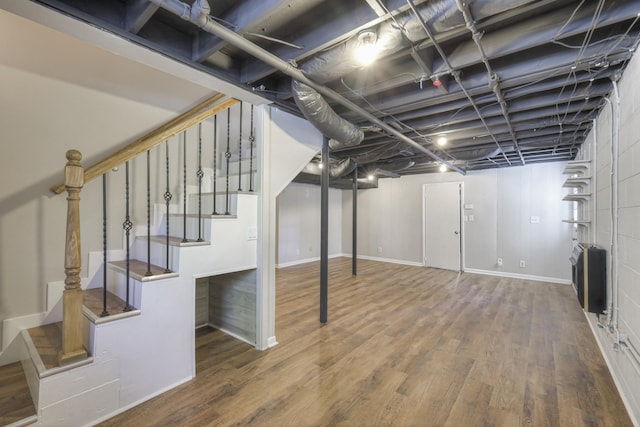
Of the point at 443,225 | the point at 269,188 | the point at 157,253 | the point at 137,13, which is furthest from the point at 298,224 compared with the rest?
the point at 137,13

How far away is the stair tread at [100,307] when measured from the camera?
172cm

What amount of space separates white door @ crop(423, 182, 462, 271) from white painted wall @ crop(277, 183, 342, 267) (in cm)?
275

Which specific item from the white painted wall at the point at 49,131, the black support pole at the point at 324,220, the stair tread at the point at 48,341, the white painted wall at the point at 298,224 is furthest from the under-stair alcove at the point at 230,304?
the white painted wall at the point at 298,224

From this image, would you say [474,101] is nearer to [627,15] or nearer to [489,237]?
[627,15]

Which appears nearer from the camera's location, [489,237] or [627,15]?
[627,15]

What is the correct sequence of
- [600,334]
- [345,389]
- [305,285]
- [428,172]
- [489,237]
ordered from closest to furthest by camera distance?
[345,389] < [600,334] < [305,285] < [489,237] < [428,172]

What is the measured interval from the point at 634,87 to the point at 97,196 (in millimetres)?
4196

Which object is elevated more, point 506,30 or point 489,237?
point 506,30

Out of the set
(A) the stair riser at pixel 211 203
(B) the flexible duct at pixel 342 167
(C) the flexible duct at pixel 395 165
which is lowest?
(A) the stair riser at pixel 211 203

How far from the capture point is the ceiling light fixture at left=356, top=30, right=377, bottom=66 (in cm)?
156

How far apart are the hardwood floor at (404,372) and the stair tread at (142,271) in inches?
32.5

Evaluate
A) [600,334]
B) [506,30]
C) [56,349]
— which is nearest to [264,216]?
[56,349]

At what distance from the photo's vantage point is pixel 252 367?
2.28 meters

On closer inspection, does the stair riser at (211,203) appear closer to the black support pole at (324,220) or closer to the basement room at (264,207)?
the basement room at (264,207)
